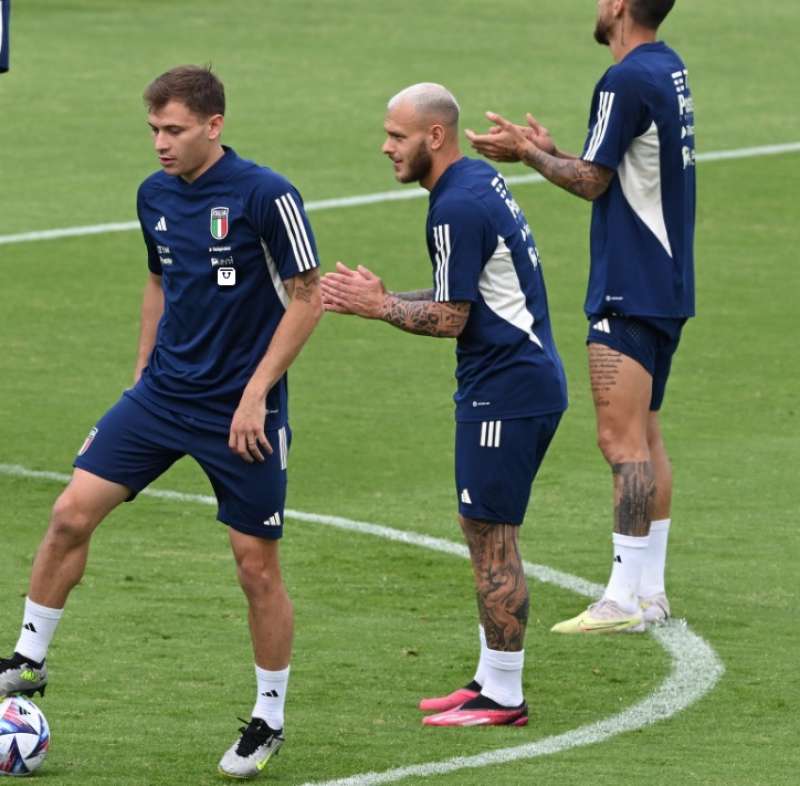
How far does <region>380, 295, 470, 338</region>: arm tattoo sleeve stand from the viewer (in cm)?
785

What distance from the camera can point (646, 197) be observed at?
368 inches

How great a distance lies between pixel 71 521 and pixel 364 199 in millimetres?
14897

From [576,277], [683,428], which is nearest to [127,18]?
[576,277]

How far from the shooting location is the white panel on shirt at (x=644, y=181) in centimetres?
Answer: 934

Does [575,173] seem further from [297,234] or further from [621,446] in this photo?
[297,234]

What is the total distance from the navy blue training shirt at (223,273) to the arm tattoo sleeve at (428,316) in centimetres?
51

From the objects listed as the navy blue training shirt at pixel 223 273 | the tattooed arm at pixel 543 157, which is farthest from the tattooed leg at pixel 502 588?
the tattooed arm at pixel 543 157

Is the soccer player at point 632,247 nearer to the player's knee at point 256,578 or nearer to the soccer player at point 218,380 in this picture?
the soccer player at point 218,380

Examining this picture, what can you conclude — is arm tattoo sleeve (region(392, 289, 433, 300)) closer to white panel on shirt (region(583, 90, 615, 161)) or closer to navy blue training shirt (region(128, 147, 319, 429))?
navy blue training shirt (region(128, 147, 319, 429))

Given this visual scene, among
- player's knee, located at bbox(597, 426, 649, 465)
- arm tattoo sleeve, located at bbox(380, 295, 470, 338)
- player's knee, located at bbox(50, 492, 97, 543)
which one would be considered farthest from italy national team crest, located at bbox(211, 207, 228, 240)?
player's knee, located at bbox(597, 426, 649, 465)

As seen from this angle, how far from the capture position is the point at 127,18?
35625 millimetres

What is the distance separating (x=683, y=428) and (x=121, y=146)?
39.8 feet

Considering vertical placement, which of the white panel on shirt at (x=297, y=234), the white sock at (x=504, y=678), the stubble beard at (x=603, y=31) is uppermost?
the stubble beard at (x=603, y=31)

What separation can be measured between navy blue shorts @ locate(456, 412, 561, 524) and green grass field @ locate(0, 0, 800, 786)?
759 mm
